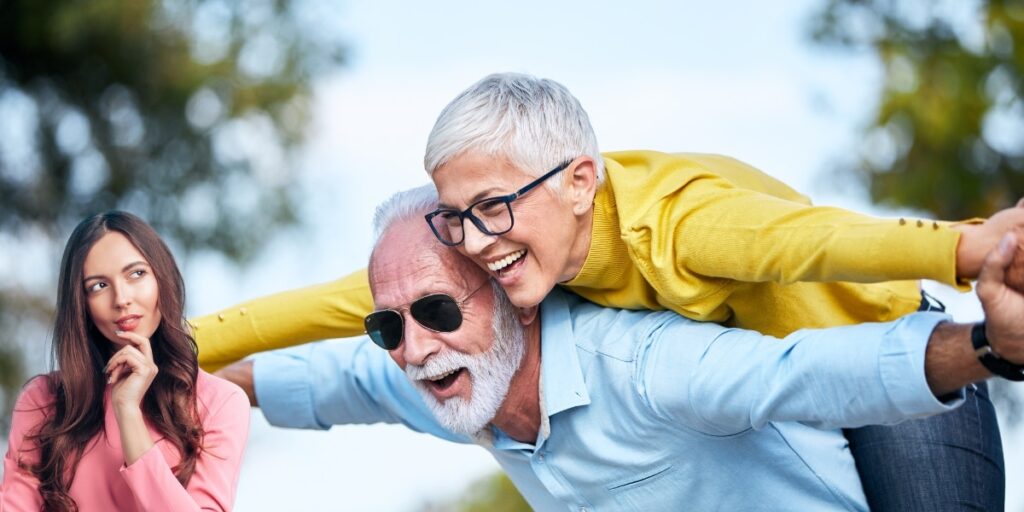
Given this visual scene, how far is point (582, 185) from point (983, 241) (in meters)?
1.32

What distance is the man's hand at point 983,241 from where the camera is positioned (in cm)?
313

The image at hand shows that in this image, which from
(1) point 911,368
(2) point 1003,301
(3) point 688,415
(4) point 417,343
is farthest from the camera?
(4) point 417,343

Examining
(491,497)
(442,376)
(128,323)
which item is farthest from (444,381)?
(491,497)

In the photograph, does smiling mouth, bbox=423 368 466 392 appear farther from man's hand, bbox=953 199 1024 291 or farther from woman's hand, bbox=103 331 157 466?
man's hand, bbox=953 199 1024 291

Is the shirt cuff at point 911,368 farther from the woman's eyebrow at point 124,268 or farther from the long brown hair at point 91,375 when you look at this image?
the woman's eyebrow at point 124,268

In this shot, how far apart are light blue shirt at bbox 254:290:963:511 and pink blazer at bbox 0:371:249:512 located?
3.56ft

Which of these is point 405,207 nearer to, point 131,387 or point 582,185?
point 582,185

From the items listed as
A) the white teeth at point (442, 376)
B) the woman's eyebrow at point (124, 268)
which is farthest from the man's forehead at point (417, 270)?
the woman's eyebrow at point (124, 268)

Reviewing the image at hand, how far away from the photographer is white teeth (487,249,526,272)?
414 cm

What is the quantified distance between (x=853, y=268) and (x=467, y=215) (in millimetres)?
1149

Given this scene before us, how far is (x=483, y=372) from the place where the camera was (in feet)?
14.6

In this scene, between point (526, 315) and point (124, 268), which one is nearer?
point (124, 268)

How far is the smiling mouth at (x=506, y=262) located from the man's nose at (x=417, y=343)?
1.10ft

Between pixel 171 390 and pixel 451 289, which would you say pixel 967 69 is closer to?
pixel 451 289
